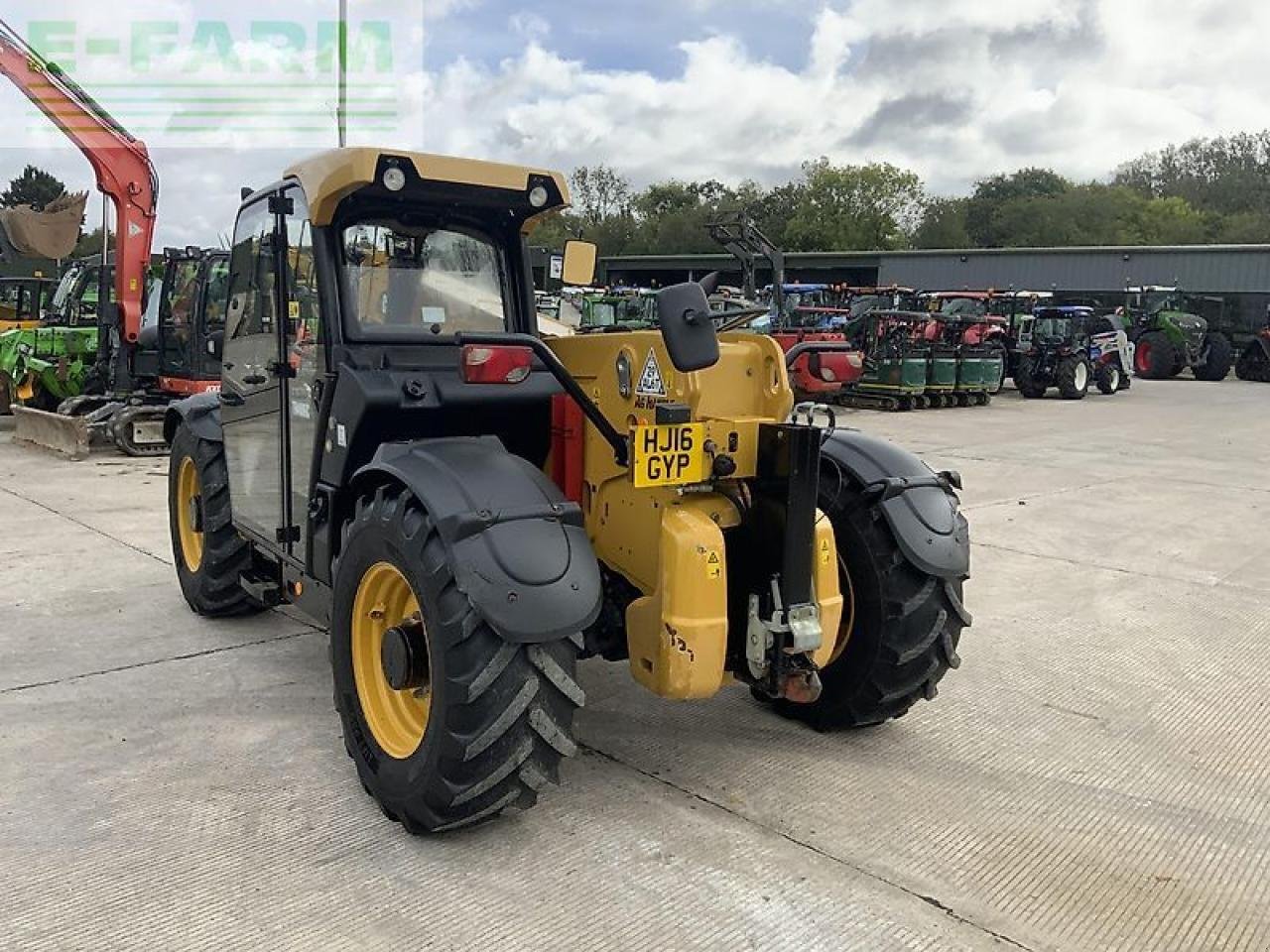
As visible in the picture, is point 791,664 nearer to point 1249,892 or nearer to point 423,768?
point 423,768

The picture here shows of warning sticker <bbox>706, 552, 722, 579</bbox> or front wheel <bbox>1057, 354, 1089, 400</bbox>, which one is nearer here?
warning sticker <bbox>706, 552, 722, 579</bbox>

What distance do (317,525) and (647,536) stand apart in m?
1.39

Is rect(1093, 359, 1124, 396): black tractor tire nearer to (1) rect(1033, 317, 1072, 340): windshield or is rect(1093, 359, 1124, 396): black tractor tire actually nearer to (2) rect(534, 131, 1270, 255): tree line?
(1) rect(1033, 317, 1072, 340): windshield

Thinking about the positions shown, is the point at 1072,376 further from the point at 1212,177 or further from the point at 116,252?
the point at 1212,177

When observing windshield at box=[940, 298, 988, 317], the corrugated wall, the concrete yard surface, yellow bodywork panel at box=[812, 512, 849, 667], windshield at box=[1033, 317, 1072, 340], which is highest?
the corrugated wall

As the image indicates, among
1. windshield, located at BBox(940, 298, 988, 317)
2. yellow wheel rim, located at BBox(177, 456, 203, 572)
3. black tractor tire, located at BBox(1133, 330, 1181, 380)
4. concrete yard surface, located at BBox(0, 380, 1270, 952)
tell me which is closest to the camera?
concrete yard surface, located at BBox(0, 380, 1270, 952)

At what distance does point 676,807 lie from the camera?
3.49 metres

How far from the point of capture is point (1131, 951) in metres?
2.77

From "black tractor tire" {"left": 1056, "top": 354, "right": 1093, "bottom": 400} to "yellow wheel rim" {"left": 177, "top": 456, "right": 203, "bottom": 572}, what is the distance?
754 inches

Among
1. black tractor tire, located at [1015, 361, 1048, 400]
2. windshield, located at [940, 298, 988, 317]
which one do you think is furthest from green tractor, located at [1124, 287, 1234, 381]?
black tractor tire, located at [1015, 361, 1048, 400]

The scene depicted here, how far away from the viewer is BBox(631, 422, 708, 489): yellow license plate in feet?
10.7

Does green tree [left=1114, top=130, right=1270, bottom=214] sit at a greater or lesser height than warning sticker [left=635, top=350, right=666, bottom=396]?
greater

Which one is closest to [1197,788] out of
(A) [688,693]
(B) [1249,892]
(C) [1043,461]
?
(B) [1249,892]

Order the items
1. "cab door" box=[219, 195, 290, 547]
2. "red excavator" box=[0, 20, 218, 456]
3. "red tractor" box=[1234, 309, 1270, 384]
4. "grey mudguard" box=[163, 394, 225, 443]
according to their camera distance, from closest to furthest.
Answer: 1. "cab door" box=[219, 195, 290, 547]
2. "grey mudguard" box=[163, 394, 225, 443]
3. "red excavator" box=[0, 20, 218, 456]
4. "red tractor" box=[1234, 309, 1270, 384]
